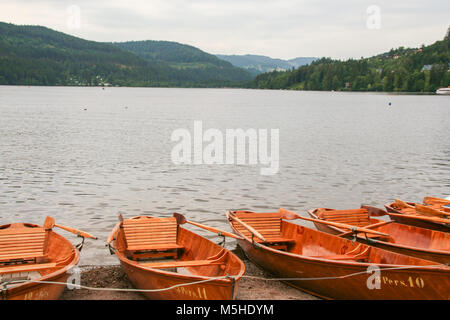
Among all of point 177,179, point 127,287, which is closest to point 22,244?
point 127,287

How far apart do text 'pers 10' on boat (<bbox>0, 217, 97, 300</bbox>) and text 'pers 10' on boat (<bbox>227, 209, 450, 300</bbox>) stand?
5.19 meters

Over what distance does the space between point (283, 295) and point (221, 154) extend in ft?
89.0

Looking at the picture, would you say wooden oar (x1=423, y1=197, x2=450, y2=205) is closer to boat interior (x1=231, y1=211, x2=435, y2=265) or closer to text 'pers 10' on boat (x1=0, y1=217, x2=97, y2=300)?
Answer: boat interior (x1=231, y1=211, x2=435, y2=265)

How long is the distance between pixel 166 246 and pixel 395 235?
24.4 ft

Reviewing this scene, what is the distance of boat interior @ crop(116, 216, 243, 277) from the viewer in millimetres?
12315

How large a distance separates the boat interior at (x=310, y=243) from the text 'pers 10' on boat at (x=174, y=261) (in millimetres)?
1873

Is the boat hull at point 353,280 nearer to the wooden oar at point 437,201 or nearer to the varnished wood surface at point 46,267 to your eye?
the varnished wood surface at point 46,267

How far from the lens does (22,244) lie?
43.3 feet

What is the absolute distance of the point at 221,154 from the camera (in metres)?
39.2

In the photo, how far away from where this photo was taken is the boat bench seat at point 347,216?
1664cm

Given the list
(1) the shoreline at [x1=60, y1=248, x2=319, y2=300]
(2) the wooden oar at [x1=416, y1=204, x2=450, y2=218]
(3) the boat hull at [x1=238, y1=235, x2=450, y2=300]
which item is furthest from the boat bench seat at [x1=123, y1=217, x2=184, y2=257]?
(2) the wooden oar at [x1=416, y1=204, x2=450, y2=218]

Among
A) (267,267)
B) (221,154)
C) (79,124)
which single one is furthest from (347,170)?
(79,124)

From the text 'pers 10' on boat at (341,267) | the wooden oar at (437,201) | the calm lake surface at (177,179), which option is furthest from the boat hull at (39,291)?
the wooden oar at (437,201)
